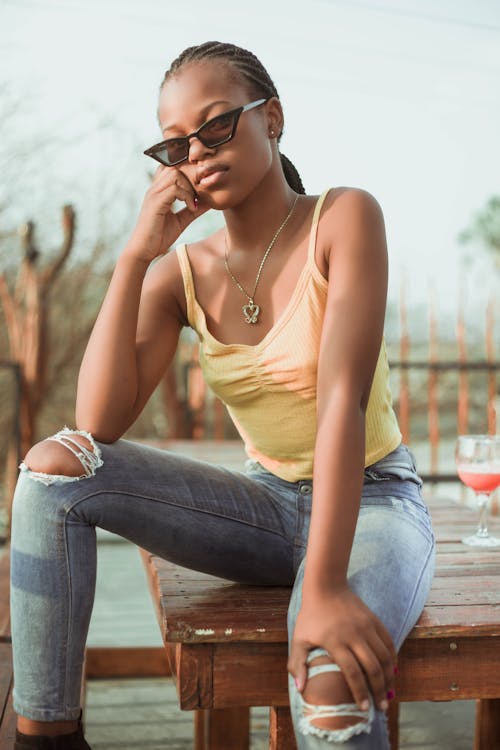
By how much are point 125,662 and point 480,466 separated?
1.54m

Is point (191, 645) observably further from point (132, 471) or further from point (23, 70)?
point (23, 70)

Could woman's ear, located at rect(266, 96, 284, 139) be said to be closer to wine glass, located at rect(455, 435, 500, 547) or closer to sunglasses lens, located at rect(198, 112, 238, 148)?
sunglasses lens, located at rect(198, 112, 238, 148)

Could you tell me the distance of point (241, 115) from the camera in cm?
149

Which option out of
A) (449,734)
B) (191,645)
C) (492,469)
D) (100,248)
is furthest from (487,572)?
(100,248)

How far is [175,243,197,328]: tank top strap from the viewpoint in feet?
5.55

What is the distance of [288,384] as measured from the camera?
153 centimetres

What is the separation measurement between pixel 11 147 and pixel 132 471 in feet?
A: 22.4

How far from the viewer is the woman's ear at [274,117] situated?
62.7 inches

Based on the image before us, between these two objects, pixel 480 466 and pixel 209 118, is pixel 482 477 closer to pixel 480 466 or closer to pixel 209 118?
pixel 480 466

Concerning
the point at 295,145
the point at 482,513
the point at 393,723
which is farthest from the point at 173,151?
the point at 295,145

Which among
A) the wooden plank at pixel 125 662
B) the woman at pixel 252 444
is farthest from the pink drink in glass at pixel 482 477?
the wooden plank at pixel 125 662

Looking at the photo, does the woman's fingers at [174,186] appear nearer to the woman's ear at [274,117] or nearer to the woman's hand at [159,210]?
the woman's hand at [159,210]

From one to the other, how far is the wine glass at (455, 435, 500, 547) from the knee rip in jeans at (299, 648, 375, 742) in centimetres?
99

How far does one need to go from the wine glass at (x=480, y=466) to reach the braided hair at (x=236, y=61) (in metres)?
0.94
